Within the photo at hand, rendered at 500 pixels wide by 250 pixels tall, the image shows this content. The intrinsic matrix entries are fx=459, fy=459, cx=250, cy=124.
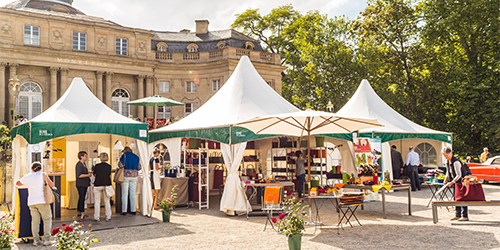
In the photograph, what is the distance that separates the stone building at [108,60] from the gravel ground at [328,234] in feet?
78.5

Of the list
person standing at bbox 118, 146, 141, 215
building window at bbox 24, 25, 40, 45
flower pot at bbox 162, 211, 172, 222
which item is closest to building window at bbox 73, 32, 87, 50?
building window at bbox 24, 25, 40, 45

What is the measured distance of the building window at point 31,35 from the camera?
31984 millimetres

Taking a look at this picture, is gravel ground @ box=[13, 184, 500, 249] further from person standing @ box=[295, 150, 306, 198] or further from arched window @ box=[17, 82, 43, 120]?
arched window @ box=[17, 82, 43, 120]

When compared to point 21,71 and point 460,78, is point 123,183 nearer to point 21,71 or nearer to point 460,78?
point 460,78

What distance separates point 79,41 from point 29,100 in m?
5.53

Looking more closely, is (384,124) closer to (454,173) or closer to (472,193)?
(454,173)

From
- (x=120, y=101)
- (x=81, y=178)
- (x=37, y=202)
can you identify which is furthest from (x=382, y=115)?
(x=120, y=101)

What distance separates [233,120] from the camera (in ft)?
41.4

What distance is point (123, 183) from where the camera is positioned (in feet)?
38.6

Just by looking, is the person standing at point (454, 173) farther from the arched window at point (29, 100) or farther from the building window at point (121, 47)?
the building window at point (121, 47)

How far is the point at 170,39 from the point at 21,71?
1283 cm

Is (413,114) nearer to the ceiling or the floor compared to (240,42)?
nearer to the floor

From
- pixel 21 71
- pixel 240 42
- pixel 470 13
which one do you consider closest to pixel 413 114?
pixel 470 13

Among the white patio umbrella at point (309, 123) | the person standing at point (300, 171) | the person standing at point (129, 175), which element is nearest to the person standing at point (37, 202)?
the person standing at point (129, 175)
